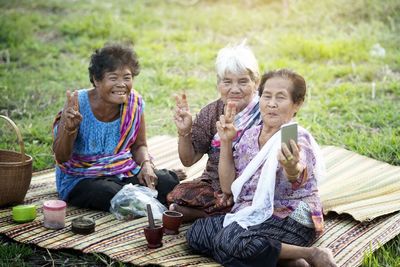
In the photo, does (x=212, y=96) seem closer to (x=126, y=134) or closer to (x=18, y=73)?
(x=18, y=73)

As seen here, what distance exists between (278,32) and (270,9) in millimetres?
1395

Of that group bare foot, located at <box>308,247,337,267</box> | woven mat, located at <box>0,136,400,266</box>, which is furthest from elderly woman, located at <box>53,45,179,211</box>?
bare foot, located at <box>308,247,337,267</box>

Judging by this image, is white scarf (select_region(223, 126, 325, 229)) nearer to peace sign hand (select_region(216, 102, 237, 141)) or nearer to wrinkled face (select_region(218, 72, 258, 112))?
peace sign hand (select_region(216, 102, 237, 141))

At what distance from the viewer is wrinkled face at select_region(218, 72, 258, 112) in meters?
4.71

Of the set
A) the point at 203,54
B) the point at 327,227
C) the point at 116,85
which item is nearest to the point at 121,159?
the point at 116,85

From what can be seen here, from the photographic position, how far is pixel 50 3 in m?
12.5

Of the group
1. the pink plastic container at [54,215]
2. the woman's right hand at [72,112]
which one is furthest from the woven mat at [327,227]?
the woman's right hand at [72,112]

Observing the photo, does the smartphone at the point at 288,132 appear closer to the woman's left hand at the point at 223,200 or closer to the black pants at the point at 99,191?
the woman's left hand at the point at 223,200

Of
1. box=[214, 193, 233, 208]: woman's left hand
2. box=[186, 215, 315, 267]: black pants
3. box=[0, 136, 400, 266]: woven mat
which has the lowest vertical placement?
box=[0, 136, 400, 266]: woven mat

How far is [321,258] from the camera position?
4.11 metres

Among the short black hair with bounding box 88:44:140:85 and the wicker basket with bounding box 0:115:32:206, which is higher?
the short black hair with bounding box 88:44:140:85

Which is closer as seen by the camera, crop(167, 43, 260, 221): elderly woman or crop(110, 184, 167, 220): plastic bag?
crop(167, 43, 260, 221): elderly woman

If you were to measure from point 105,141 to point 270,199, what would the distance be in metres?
1.62

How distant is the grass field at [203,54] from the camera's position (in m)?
7.43
